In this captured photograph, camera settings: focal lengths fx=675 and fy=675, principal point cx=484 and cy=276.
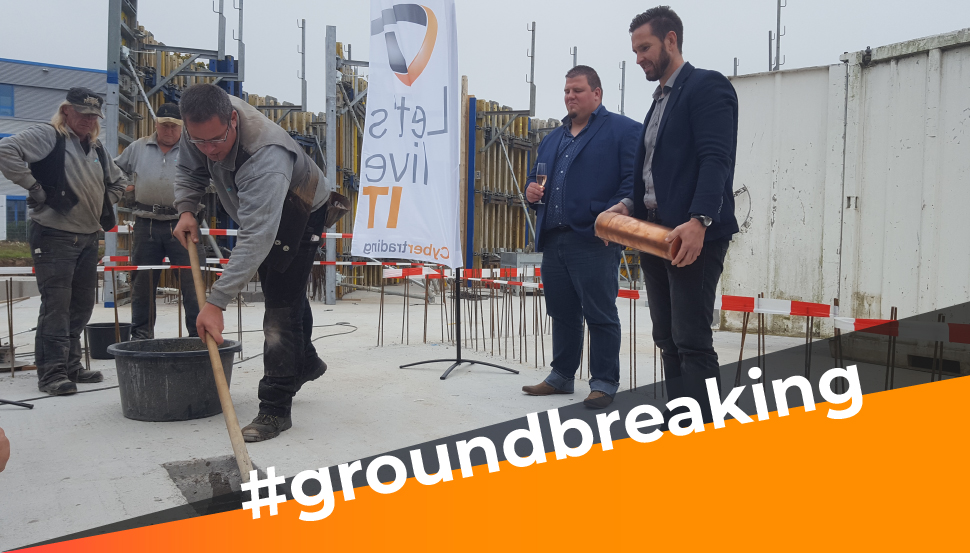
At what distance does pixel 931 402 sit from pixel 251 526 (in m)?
3.16

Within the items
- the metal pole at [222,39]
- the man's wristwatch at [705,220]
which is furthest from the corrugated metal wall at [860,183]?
the metal pole at [222,39]

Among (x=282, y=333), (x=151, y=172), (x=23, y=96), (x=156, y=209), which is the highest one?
(x=23, y=96)

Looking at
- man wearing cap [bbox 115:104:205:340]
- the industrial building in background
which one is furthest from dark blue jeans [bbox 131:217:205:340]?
the industrial building in background

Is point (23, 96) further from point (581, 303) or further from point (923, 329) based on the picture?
point (923, 329)

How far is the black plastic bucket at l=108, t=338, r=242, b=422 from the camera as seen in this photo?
3.37m

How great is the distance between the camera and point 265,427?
A: 3.12 m

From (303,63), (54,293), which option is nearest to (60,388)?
(54,293)

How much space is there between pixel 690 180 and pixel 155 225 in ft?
13.7

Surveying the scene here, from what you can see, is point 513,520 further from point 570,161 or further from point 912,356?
point 912,356

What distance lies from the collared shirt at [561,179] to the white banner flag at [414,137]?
0.86 meters

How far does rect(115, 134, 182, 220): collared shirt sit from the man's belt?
2 centimetres

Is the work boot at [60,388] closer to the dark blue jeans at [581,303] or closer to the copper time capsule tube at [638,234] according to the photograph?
the dark blue jeans at [581,303]

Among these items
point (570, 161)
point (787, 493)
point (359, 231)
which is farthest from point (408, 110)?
point (787, 493)

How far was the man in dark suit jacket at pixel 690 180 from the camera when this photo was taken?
2.59 m
